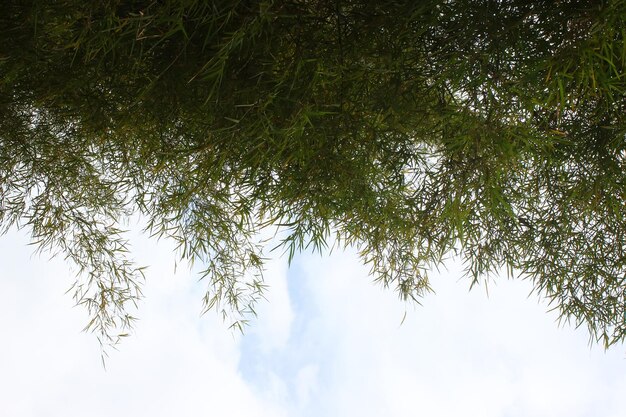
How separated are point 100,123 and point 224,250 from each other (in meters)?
1.33

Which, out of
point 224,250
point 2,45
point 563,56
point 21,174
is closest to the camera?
point 563,56

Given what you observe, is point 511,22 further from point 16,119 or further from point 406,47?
point 16,119

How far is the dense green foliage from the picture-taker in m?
2.49

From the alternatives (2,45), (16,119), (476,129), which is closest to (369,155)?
(476,129)

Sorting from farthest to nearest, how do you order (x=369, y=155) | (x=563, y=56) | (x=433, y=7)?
(x=369, y=155)
(x=433, y=7)
(x=563, y=56)

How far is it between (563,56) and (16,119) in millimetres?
3172

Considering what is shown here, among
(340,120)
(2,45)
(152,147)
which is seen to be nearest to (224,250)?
(152,147)

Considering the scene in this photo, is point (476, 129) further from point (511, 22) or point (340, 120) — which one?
point (340, 120)

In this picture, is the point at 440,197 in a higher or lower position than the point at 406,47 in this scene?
lower

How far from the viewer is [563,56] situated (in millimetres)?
2277

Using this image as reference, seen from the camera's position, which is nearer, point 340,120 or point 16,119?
point 340,120

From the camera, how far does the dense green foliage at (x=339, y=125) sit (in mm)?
2492

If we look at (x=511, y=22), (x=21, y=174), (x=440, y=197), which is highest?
(x=21, y=174)

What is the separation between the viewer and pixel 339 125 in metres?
2.96
